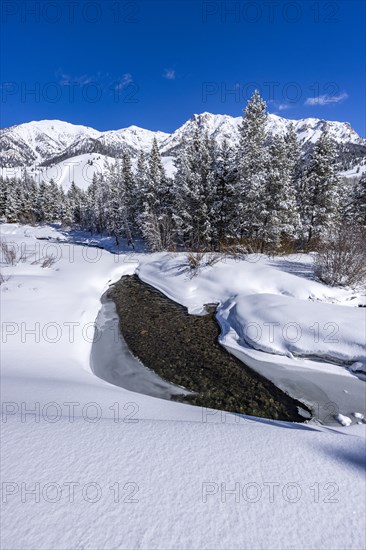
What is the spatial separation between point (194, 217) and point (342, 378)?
1827 centimetres

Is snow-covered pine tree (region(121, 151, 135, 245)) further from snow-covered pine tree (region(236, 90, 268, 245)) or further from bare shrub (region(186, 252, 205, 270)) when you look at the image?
bare shrub (region(186, 252, 205, 270))

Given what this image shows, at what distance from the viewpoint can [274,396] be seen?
6.03m

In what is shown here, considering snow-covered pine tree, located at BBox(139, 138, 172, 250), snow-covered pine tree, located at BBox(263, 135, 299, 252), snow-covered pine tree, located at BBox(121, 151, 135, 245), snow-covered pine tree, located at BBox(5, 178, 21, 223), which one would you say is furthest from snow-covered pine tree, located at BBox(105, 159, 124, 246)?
snow-covered pine tree, located at BBox(5, 178, 21, 223)

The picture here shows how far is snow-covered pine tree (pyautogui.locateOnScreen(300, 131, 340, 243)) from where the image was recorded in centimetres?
1952

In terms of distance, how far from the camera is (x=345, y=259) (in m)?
11.0

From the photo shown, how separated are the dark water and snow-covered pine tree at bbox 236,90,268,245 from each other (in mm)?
10103

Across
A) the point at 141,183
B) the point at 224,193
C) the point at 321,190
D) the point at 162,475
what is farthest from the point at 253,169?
the point at 162,475

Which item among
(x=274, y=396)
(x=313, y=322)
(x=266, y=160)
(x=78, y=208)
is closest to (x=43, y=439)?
(x=274, y=396)

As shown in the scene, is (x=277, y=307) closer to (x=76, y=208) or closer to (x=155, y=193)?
(x=155, y=193)

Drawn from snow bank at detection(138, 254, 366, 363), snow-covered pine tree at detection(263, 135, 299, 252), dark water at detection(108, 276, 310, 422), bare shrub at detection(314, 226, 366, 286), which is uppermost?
snow-covered pine tree at detection(263, 135, 299, 252)

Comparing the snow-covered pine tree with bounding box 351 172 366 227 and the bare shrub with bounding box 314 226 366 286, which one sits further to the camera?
the snow-covered pine tree with bounding box 351 172 366 227

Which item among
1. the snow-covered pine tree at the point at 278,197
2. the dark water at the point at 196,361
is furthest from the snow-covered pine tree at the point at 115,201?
the dark water at the point at 196,361

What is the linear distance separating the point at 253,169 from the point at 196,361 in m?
15.5

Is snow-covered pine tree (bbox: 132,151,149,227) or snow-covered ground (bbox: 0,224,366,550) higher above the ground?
snow-covered pine tree (bbox: 132,151,149,227)
